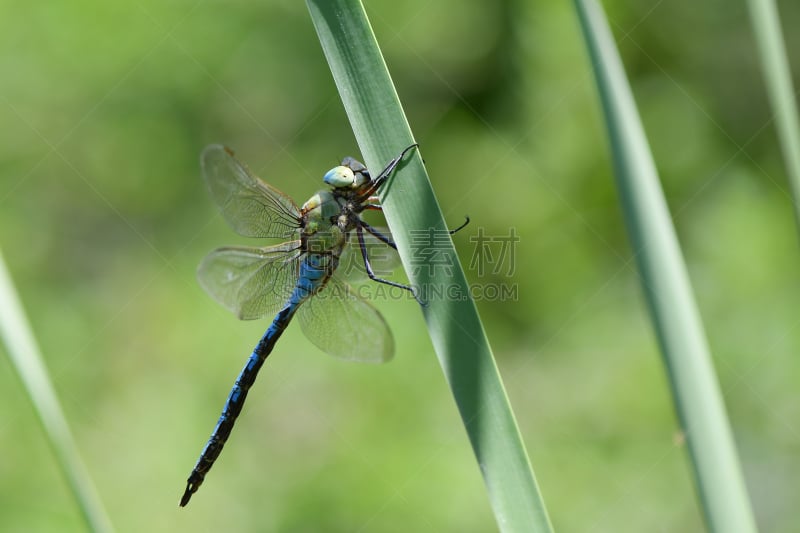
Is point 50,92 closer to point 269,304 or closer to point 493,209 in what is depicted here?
point 269,304

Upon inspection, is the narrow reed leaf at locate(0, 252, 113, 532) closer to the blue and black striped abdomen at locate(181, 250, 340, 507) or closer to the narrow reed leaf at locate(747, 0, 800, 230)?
the blue and black striped abdomen at locate(181, 250, 340, 507)

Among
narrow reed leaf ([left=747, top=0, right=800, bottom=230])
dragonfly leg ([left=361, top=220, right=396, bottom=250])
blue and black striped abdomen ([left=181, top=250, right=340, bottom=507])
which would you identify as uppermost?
narrow reed leaf ([left=747, top=0, right=800, bottom=230])

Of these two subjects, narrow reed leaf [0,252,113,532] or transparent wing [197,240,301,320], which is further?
transparent wing [197,240,301,320]

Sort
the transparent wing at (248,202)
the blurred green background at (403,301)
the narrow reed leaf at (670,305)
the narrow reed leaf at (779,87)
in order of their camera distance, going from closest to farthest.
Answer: the narrow reed leaf at (670,305) < the narrow reed leaf at (779,87) < the transparent wing at (248,202) < the blurred green background at (403,301)

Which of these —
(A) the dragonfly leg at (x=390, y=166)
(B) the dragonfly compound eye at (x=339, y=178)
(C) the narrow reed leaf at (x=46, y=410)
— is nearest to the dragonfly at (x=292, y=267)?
(B) the dragonfly compound eye at (x=339, y=178)

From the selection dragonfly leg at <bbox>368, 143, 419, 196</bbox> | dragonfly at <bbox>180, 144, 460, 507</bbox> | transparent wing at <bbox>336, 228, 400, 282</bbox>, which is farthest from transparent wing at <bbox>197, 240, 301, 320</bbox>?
dragonfly leg at <bbox>368, 143, 419, 196</bbox>

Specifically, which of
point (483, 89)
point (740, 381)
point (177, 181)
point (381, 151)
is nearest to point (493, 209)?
point (483, 89)

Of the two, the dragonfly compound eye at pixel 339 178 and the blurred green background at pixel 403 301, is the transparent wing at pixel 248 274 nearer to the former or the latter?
the dragonfly compound eye at pixel 339 178
